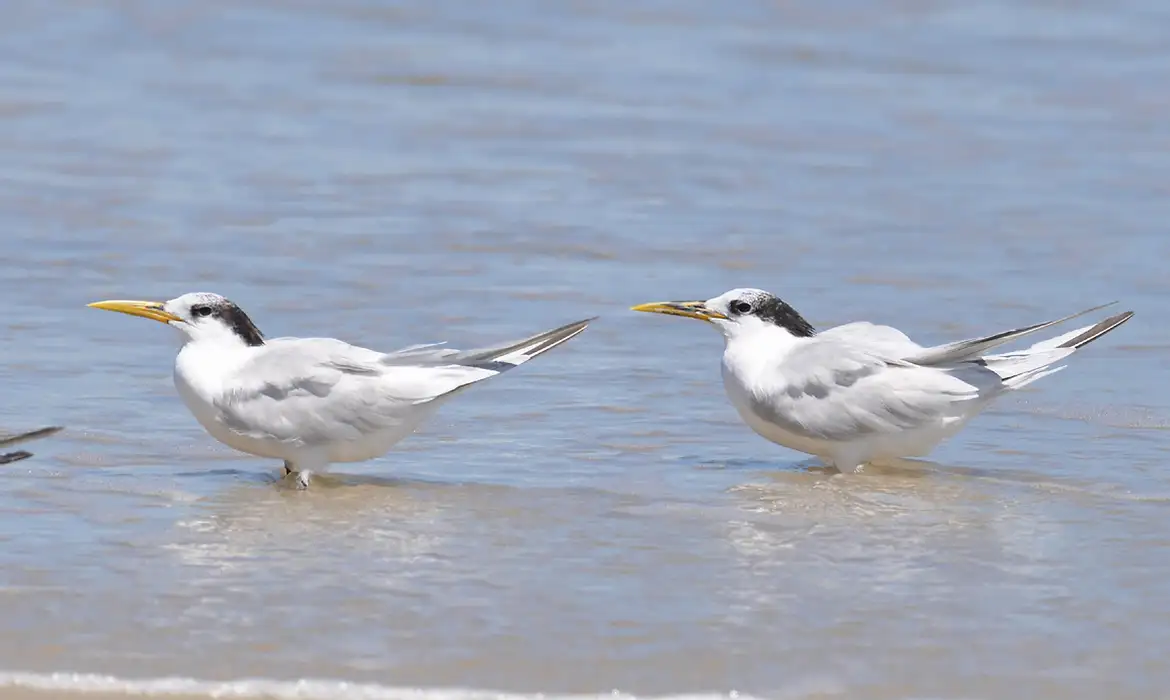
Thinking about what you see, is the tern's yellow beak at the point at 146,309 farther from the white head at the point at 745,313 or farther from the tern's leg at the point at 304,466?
the white head at the point at 745,313

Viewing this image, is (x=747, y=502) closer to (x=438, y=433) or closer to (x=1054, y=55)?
(x=438, y=433)

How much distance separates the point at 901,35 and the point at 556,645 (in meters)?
10.7

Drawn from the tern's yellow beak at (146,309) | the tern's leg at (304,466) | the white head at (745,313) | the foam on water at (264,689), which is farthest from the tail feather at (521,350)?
the foam on water at (264,689)

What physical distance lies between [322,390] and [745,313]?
1562mm

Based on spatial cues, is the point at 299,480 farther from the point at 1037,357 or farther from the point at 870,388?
the point at 1037,357

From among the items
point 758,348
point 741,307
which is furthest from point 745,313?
point 758,348

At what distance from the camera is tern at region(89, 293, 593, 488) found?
21.4ft

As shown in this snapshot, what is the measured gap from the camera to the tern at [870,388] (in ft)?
22.3

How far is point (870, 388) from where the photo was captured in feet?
22.5

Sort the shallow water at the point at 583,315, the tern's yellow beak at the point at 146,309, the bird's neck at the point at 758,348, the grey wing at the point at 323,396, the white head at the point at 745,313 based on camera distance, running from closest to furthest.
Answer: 1. the shallow water at the point at 583,315
2. the grey wing at the point at 323,396
3. the tern's yellow beak at the point at 146,309
4. the bird's neck at the point at 758,348
5. the white head at the point at 745,313

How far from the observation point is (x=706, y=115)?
1283 centimetres

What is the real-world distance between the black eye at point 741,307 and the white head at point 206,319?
165 cm

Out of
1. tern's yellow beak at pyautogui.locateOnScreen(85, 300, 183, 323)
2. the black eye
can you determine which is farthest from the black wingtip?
tern's yellow beak at pyautogui.locateOnScreen(85, 300, 183, 323)

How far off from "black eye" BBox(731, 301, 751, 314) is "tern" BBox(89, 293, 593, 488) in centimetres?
87
